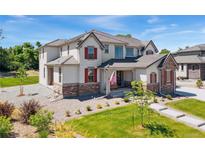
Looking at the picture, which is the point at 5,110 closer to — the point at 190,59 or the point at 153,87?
the point at 153,87

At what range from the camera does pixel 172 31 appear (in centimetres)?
2216

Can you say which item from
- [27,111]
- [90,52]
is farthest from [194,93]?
[27,111]

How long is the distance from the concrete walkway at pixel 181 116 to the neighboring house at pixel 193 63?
25.6 m

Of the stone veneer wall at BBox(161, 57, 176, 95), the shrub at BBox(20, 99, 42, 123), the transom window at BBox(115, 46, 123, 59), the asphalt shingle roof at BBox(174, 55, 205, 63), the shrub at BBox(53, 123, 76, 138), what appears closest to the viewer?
the shrub at BBox(53, 123, 76, 138)

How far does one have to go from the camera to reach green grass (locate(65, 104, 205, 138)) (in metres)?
13.8

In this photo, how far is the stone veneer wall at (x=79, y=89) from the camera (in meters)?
24.5

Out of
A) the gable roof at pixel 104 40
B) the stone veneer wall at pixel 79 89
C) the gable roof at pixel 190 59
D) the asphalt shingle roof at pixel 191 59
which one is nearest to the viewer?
the stone veneer wall at pixel 79 89

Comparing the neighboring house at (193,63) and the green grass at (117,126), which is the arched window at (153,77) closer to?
the green grass at (117,126)

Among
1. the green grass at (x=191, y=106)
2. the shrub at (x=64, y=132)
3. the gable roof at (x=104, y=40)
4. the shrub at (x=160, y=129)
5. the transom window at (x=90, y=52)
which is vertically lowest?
the shrub at (x=160, y=129)

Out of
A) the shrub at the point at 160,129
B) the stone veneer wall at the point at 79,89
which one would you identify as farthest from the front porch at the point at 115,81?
the shrub at the point at 160,129

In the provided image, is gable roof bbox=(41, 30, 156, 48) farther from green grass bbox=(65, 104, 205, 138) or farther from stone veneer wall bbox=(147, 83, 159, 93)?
green grass bbox=(65, 104, 205, 138)

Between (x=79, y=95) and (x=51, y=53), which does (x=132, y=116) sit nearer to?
(x=79, y=95)

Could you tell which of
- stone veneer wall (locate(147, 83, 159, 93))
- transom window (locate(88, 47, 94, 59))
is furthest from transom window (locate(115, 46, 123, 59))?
stone veneer wall (locate(147, 83, 159, 93))

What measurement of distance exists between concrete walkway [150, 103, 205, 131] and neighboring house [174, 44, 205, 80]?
25.6m
